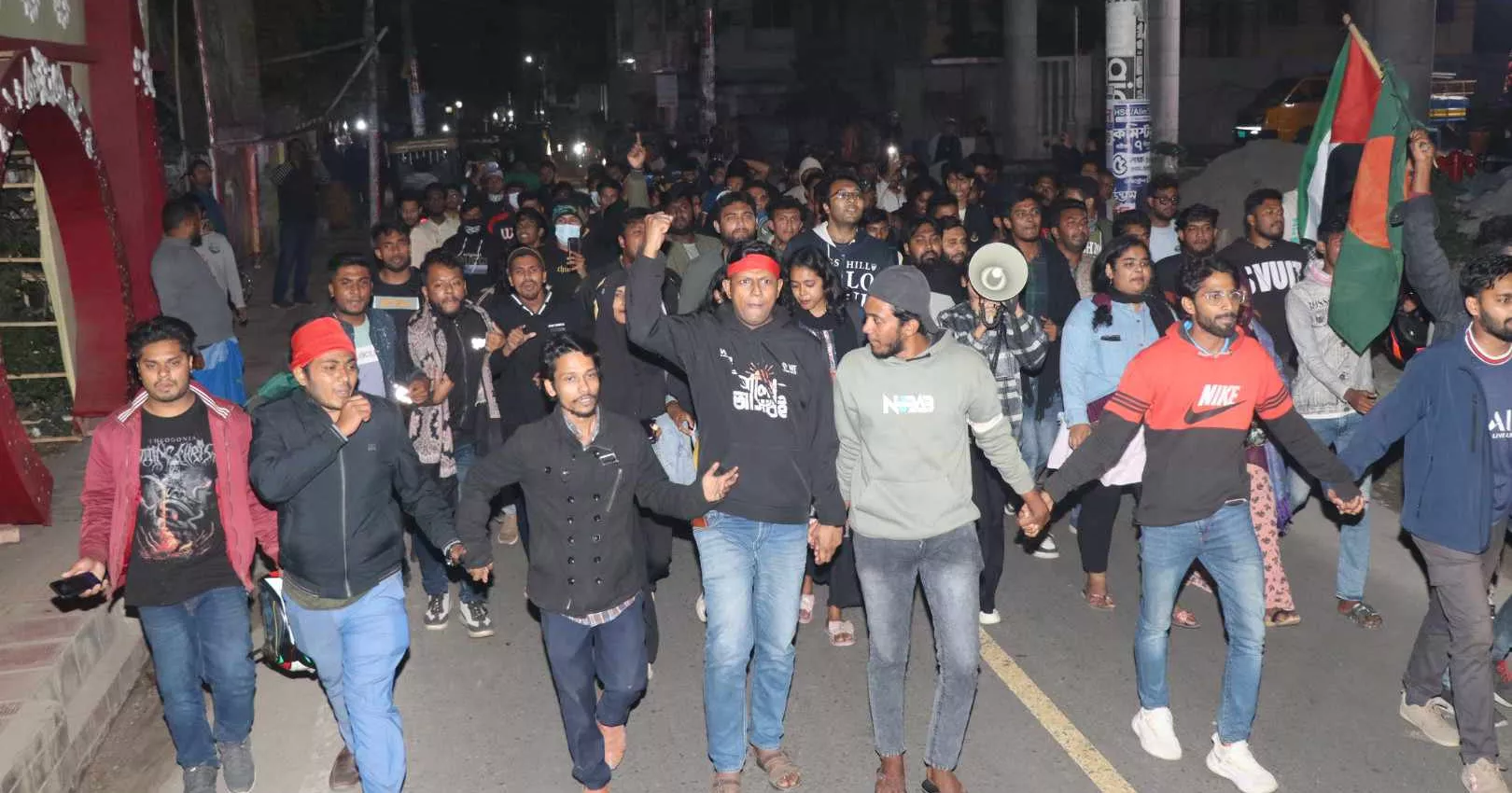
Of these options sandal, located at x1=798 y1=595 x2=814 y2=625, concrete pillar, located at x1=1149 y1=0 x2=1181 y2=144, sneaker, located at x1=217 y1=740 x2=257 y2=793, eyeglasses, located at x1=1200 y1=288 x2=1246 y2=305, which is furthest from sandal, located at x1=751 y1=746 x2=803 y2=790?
concrete pillar, located at x1=1149 y1=0 x2=1181 y2=144

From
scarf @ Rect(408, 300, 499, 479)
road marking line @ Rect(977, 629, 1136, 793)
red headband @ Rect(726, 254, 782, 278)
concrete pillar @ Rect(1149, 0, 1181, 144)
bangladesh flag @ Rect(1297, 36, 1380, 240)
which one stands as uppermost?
concrete pillar @ Rect(1149, 0, 1181, 144)

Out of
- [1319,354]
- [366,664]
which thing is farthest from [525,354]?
[1319,354]

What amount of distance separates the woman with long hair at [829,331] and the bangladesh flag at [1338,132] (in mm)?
3572

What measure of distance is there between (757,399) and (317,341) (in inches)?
66.8

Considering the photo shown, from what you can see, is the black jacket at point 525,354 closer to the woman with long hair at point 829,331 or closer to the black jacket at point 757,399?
the woman with long hair at point 829,331

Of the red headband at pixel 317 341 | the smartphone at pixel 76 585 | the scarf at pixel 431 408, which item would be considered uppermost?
the red headband at pixel 317 341

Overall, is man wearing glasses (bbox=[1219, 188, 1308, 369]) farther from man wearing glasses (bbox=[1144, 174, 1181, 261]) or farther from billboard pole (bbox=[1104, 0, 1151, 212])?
billboard pole (bbox=[1104, 0, 1151, 212])

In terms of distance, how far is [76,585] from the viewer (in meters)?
5.34

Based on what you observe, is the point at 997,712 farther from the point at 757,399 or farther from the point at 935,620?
the point at 757,399

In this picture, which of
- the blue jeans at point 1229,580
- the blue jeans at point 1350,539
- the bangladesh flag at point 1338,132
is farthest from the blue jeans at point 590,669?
the bangladesh flag at point 1338,132

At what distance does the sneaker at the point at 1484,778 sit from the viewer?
5676 mm

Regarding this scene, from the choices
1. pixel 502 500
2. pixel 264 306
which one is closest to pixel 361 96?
pixel 264 306

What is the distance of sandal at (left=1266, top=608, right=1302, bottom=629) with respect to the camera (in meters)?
7.67

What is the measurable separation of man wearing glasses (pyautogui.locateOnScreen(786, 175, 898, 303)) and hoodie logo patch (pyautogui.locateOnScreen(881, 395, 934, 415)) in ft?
10.1
